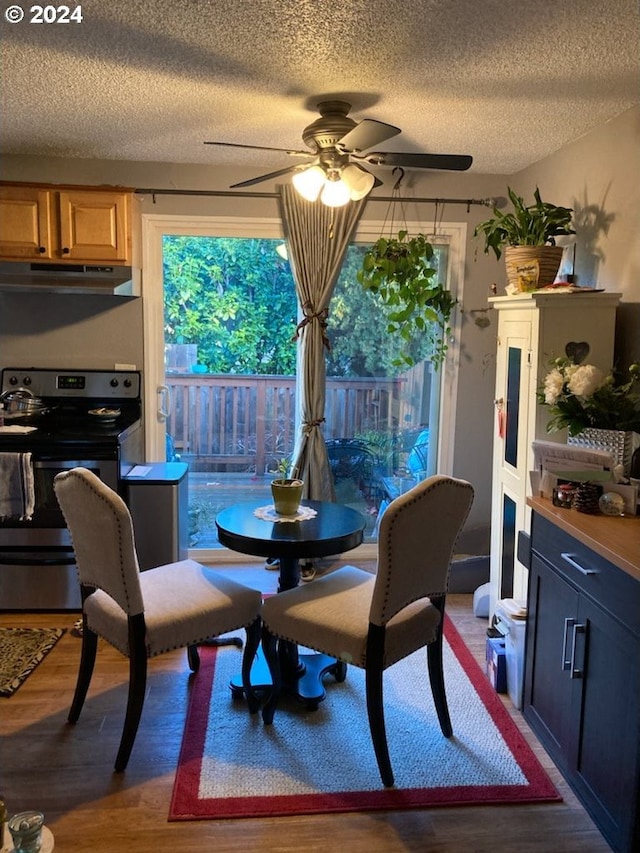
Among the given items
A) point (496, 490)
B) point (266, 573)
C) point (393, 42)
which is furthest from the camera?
point (266, 573)

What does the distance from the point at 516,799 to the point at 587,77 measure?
2.52m

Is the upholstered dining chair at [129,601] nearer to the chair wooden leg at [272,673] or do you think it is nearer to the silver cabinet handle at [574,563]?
the chair wooden leg at [272,673]

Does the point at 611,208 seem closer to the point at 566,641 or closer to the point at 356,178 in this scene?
the point at 356,178

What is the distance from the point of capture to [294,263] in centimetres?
414

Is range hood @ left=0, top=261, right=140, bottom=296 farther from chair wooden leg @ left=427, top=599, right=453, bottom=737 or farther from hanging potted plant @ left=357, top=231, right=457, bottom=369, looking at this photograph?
chair wooden leg @ left=427, top=599, right=453, bottom=737

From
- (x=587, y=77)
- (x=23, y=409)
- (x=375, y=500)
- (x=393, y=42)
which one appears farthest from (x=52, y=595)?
(x=587, y=77)

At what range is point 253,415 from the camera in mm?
4430

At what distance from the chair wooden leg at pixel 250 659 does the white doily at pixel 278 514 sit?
1.31 ft

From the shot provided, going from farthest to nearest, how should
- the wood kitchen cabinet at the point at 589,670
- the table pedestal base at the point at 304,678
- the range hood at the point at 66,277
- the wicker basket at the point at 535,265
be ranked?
1. the range hood at the point at 66,277
2. the wicker basket at the point at 535,265
3. the table pedestal base at the point at 304,678
4. the wood kitchen cabinet at the point at 589,670

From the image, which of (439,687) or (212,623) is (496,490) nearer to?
(439,687)

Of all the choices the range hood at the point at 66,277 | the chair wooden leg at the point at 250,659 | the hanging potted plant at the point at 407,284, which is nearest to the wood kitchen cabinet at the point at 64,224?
the range hood at the point at 66,277

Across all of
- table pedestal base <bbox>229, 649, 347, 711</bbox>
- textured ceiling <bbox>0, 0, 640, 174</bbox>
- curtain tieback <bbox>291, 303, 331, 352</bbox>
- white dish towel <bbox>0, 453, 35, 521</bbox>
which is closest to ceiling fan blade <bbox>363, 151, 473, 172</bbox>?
textured ceiling <bbox>0, 0, 640, 174</bbox>

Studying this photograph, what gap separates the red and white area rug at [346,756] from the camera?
7.39 feet

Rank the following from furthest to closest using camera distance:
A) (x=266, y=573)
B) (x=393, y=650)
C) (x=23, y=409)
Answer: (x=266, y=573) → (x=23, y=409) → (x=393, y=650)
